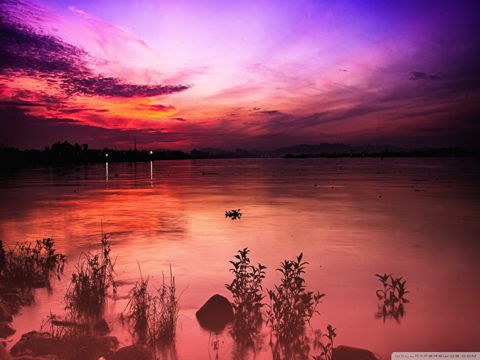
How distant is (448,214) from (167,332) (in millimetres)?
26744

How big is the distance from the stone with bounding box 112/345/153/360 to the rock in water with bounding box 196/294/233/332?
7.95 ft

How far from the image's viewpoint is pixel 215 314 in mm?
9961

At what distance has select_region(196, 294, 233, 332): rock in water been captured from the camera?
384 inches

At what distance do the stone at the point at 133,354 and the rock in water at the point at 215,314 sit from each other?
7.95ft

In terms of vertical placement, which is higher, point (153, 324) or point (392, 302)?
point (153, 324)

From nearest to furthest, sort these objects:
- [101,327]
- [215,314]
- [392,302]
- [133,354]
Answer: [133,354] < [101,327] < [215,314] < [392,302]

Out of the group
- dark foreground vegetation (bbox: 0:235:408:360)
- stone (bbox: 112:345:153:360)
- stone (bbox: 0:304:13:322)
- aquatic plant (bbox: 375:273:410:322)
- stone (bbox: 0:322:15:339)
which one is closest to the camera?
stone (bbox: 112:345:153:360)

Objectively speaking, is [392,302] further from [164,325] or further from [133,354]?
[133,354]

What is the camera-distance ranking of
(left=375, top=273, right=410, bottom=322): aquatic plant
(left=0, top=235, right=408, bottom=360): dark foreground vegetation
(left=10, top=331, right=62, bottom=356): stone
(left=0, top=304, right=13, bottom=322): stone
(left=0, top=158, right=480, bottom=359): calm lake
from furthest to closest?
1. (left=375, top=273, right=410, bottom=322): aquatic plant
2. (left=0, top=158, right=480, bottom=359): calm lake
3. (left=0, top=304, right=13, bottom=322): stone
4. (left=0, top=235, right=408, bottom=360): dark foreground vegetation
5. (left=10, top=331, right=62, bottom=356): stone

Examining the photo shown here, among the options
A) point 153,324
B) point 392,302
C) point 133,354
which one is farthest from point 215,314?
point 392,302

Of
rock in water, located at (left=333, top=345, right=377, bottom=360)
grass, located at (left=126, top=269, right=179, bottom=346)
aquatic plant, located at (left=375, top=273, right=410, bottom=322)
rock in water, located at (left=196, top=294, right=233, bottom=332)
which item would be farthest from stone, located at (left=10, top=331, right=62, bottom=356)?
aquatic plant, located at (left=375, top=273, right=410, bottom=322)

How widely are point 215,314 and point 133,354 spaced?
300 centimetres

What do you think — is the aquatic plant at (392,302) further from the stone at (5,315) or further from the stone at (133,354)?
the stone at (5,315)

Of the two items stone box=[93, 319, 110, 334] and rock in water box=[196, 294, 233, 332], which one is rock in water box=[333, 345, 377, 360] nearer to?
rock in water box=[196, 294, 233, 332]
